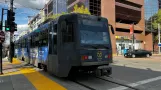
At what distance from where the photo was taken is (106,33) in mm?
11547

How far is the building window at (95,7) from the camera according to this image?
61.6 meters

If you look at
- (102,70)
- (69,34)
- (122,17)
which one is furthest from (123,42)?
(69,34)

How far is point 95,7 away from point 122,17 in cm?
1126

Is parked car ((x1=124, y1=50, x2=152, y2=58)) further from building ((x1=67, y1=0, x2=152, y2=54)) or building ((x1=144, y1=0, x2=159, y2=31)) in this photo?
building ((x1=144, y1=0, x2=159, y2=31))

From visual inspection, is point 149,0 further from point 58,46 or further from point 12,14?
point 58,46

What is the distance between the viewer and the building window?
61594 mm

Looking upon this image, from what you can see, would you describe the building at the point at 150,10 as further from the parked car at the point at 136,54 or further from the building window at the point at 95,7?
the parked car at the point at 136,54

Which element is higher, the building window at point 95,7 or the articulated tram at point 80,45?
the building window at point 95,7

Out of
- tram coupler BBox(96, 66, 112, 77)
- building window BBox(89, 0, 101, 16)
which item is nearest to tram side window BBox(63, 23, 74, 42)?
tram coupler BBox(96, 66, 112, 77)

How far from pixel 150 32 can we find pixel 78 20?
70.8 m

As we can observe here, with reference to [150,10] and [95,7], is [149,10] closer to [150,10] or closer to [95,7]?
[150,10]

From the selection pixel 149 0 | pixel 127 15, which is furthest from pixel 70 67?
pixel 149 0

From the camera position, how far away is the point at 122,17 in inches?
2753

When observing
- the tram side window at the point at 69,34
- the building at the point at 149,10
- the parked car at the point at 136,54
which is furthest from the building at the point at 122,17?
the tram side window at the point at 69,34
